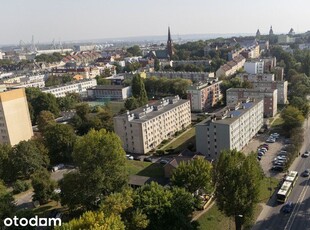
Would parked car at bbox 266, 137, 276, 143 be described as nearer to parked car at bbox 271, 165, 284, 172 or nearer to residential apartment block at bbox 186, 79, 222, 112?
parked car at bbox 271, 165, 284, 172

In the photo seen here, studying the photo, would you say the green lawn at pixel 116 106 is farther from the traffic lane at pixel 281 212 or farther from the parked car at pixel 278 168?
the traffic lane at pixel 281 212

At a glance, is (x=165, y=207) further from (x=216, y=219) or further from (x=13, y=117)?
(x=13, y=117)

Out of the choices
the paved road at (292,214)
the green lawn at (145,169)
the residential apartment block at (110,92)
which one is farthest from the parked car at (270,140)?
the residential apartment block at (110,92)

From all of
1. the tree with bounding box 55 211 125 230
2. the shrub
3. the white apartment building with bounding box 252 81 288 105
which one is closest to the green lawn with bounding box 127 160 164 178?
the shrub

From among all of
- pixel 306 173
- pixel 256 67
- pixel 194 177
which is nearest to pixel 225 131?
pixel 306 173

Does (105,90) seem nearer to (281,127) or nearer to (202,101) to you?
(202,101)

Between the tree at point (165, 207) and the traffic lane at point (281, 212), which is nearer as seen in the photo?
the tree at point (165, 207)
